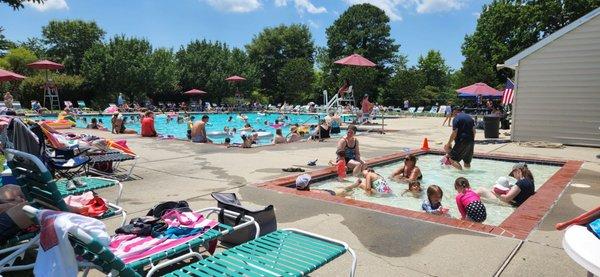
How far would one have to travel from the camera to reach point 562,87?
14250 mm

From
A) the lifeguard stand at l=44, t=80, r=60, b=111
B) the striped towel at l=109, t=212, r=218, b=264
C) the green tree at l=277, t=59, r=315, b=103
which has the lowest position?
the striped towel at l=109, t=212, r=218, b=264

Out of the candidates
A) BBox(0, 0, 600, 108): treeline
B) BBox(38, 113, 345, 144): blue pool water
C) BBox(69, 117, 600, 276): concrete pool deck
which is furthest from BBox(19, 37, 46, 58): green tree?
BBox(69, 117, 600, 276): concrete pool deck

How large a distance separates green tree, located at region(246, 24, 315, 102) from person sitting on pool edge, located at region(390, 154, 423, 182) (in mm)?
44472

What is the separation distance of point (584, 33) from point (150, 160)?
1392 centimetres

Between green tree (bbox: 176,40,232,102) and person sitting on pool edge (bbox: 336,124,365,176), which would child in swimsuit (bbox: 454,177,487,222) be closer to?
person sitting on pool edge (bbox: 336,124,365,176)

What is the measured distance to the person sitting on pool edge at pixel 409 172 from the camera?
864cm

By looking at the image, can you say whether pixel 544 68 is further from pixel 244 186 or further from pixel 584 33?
pixel 244 186

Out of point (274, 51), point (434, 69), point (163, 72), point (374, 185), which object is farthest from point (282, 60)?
point (374, 185)

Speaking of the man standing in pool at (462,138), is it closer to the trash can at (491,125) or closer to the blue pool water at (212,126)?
the trash can at (491,125)

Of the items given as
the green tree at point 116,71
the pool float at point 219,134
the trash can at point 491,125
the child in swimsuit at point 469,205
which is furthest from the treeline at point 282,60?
the child in swimsuit at point 469,205

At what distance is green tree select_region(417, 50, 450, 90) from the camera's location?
61.7 m

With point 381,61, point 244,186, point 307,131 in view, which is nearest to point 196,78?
point 381,61

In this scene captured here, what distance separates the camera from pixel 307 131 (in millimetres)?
18750

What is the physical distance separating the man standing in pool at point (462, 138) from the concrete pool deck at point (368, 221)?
231cm
